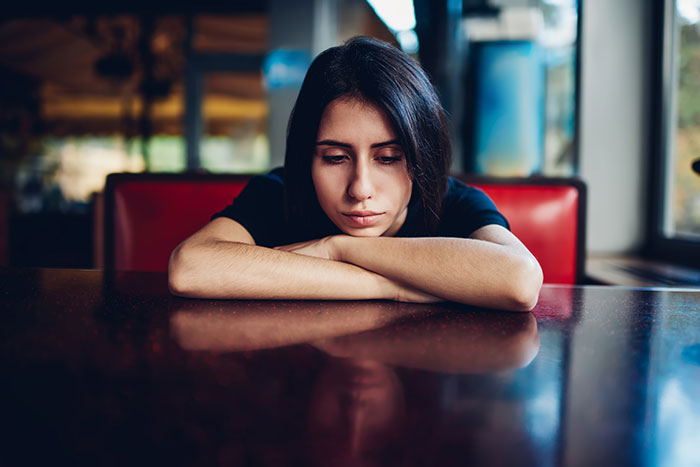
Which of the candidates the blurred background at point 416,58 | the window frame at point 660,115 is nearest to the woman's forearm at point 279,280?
the blurred background at point 416,58

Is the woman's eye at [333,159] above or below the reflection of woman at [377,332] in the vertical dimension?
above

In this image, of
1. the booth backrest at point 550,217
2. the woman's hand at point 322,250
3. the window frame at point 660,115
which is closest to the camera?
the woman's hand at point 322,250

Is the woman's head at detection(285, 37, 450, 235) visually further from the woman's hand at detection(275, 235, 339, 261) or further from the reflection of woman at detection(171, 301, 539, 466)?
the reflection of woman at detection(171, 301, 539, 466)

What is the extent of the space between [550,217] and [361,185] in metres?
0.91

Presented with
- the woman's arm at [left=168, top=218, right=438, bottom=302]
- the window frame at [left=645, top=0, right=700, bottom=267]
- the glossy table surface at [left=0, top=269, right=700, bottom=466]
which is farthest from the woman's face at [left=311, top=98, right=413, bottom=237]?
the window frame at [left=645, top=0, right=700, bottom=267]

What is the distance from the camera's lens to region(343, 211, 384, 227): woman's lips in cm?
116

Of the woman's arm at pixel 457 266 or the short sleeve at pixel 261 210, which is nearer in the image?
the woman's arm at pixel 457 266

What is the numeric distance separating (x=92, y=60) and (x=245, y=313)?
1108cm

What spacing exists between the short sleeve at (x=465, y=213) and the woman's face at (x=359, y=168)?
7.6 inches

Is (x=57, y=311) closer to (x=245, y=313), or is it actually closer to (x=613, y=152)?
(x=245, y=313)

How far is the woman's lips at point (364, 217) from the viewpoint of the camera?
3.80 feet

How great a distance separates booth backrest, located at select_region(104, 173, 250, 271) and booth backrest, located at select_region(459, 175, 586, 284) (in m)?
0.91

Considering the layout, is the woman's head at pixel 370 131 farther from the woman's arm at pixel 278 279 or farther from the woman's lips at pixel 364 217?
the woman's arm at pixel 278 279

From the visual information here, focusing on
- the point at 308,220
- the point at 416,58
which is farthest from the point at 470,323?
the point at 416,58
